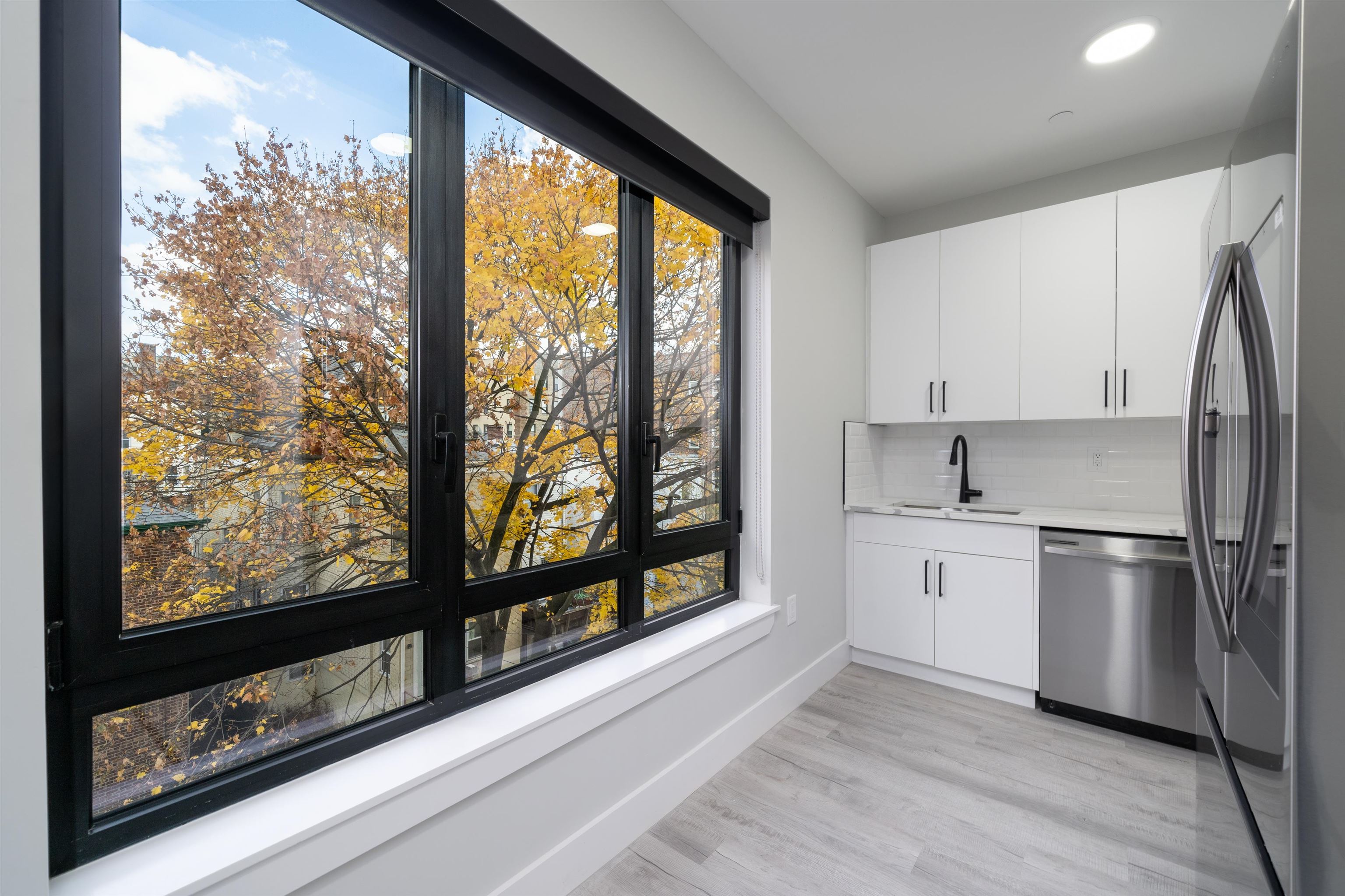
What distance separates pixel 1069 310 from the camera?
9.29 ft

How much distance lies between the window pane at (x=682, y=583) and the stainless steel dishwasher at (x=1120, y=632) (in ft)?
5.03

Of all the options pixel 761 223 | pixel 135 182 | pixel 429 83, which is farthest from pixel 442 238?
pixel 761 223

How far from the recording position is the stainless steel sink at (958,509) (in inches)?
115

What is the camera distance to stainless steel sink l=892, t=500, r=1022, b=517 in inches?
115

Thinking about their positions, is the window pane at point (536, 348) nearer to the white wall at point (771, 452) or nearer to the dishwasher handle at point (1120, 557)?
the white wall at point (771, 452)

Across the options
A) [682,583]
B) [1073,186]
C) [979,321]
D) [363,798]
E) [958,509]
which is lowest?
[363,798]

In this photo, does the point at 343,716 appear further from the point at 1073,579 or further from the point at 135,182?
the point at 1073,579

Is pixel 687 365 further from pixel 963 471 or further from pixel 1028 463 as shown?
pixel 1028 463

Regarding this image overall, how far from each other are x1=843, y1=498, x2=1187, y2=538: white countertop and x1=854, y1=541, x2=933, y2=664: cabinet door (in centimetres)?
20

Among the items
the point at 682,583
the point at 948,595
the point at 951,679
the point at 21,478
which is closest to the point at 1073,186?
the point at 948,595

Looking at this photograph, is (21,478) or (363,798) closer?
(21,478)

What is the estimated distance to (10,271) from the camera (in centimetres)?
76

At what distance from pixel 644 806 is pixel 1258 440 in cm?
179

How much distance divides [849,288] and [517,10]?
2274 millimetres
